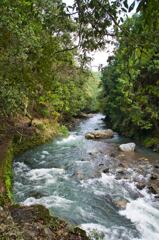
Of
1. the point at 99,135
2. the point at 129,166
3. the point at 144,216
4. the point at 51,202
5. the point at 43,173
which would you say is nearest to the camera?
the point at 144,216

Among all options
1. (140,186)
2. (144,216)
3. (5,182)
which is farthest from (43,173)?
(144,216)

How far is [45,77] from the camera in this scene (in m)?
7.22

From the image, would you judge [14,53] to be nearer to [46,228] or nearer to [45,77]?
[45,77]

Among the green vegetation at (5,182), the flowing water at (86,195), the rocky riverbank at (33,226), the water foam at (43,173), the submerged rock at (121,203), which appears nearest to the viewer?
the rocky riverbank at (33,226)

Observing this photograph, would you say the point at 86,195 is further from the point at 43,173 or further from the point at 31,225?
the point at 31,225

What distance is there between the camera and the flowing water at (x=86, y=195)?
868cm

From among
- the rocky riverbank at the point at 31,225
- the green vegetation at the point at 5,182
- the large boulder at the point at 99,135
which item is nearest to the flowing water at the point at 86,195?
the green vegetation at the point at 5,182

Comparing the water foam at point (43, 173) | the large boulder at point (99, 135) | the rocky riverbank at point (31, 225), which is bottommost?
the large boulder at point (99, 135)

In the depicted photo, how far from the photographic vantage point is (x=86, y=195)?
1113 cm

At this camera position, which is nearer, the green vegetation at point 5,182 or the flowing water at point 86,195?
the flowing water at point 86,195

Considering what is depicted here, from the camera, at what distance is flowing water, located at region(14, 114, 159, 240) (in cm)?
868

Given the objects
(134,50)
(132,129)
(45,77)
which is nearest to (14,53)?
(45,77)

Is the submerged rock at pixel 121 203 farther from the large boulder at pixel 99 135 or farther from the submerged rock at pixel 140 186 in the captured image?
the large boulder at pixel 99 135

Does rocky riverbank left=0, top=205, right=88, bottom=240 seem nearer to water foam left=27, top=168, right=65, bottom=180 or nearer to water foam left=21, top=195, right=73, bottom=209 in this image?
water foam left=21, top=195, right=73, bottom=209
